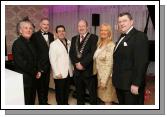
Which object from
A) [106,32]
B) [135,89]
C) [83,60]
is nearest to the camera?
[135,89]

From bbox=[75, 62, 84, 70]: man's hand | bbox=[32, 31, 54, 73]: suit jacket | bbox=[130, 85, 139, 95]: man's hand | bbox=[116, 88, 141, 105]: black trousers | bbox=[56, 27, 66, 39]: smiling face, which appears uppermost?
bbox=[56, 27, 66, 39]: smiling face

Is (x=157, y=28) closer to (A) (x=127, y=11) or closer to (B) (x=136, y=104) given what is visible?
(A) (x=127, y=11)

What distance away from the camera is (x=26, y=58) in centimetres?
328

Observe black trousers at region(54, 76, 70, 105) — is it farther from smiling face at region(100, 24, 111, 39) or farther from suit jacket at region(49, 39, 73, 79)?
smiling face at region(100, 24, 111, 39)

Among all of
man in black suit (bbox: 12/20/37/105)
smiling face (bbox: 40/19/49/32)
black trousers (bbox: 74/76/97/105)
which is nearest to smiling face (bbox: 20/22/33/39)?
man in black suit (bbox: 12/20/37/105)

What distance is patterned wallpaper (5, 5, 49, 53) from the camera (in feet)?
10.5

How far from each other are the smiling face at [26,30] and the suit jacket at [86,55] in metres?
0.50

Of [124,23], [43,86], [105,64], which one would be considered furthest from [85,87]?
[124,23]

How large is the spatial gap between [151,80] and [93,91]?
0.66m

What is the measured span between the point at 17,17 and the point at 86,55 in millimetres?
882

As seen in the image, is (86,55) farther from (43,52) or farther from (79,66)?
(43,52)

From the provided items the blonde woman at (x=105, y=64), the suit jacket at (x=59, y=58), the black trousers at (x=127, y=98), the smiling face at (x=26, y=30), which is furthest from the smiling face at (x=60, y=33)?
the black trousers at (x=127, y=98)

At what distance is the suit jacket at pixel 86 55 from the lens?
10.7 feet

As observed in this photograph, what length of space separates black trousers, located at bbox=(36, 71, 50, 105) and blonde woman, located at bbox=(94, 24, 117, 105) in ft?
1.90
